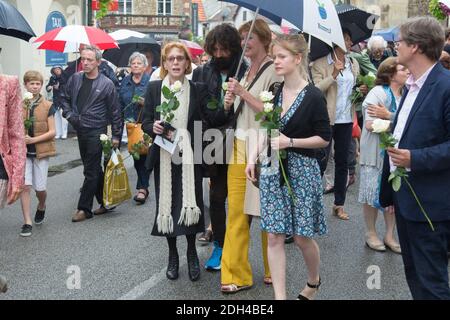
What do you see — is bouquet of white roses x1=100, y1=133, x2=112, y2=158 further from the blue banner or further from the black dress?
the blue banner

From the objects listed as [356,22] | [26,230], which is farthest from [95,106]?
[356,22]

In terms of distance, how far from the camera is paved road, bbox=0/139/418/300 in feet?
16.5

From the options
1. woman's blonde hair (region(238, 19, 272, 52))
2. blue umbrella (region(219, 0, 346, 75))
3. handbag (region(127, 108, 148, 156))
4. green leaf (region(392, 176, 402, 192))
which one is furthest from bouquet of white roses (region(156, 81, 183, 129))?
handbag (region(127, 108, 148, 156))

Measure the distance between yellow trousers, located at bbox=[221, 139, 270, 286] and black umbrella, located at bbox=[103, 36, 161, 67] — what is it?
8.47 m

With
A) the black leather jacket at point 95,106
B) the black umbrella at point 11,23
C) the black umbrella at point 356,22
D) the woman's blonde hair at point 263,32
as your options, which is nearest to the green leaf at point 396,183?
the woman's blonde hair at point 263,32

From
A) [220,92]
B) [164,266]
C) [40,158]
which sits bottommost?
[164,266]

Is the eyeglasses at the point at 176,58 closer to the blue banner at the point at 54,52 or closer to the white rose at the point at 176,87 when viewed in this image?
the white rose at the point at 176,87

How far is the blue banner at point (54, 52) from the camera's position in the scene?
18406mm

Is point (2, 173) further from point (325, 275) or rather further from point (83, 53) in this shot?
point (83, 53)

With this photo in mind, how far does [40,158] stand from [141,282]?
257 centimetres
